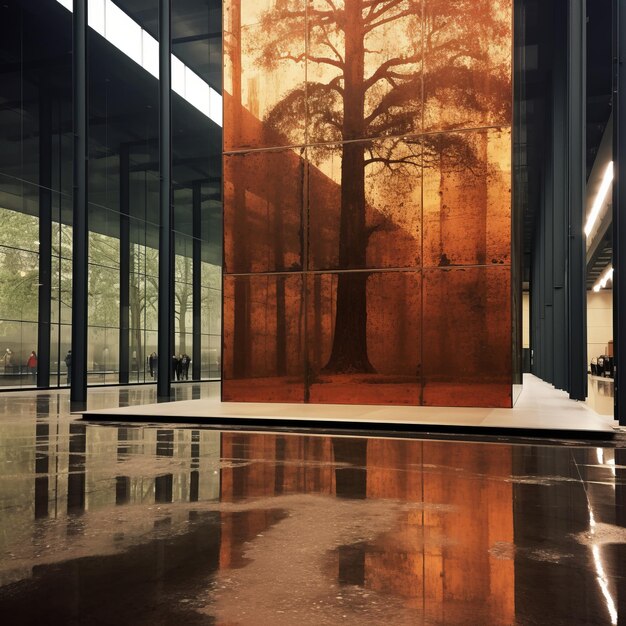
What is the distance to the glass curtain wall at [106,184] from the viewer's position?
2727cm

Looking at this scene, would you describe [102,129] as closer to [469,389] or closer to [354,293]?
[354,293]

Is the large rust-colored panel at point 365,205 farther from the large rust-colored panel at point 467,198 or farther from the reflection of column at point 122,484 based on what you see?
the reflection of column at point 122,484

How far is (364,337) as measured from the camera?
16141 millimetres

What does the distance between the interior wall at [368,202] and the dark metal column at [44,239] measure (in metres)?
13.9

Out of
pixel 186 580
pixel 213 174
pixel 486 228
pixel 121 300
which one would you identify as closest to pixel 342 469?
pixel 186 580

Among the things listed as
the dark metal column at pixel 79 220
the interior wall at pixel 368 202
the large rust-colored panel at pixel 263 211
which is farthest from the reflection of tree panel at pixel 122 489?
the dark metal column at pixel 79 220

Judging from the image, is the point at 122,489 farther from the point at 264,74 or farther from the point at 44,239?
the point at 44,239

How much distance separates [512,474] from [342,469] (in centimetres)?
186

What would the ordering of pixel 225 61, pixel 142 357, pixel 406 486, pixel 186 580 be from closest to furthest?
pixel 186 580 < pixel 406 486 < pixel 225 61 < pixel 142 357

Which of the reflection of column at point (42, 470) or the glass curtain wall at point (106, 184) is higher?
the glass curtain wall at point (106, 184)

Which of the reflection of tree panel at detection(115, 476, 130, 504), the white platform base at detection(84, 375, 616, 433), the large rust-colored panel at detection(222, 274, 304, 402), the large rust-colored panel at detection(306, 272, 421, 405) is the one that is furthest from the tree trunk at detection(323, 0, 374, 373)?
the reflection of tree panel at detection(115, 476, 130, 504)

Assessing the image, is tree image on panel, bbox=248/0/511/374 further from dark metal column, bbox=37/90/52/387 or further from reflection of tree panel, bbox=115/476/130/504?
dark metal column, bbox=37/90/52/387

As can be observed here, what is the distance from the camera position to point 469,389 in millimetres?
15305

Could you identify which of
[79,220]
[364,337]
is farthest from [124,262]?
[364,337]
